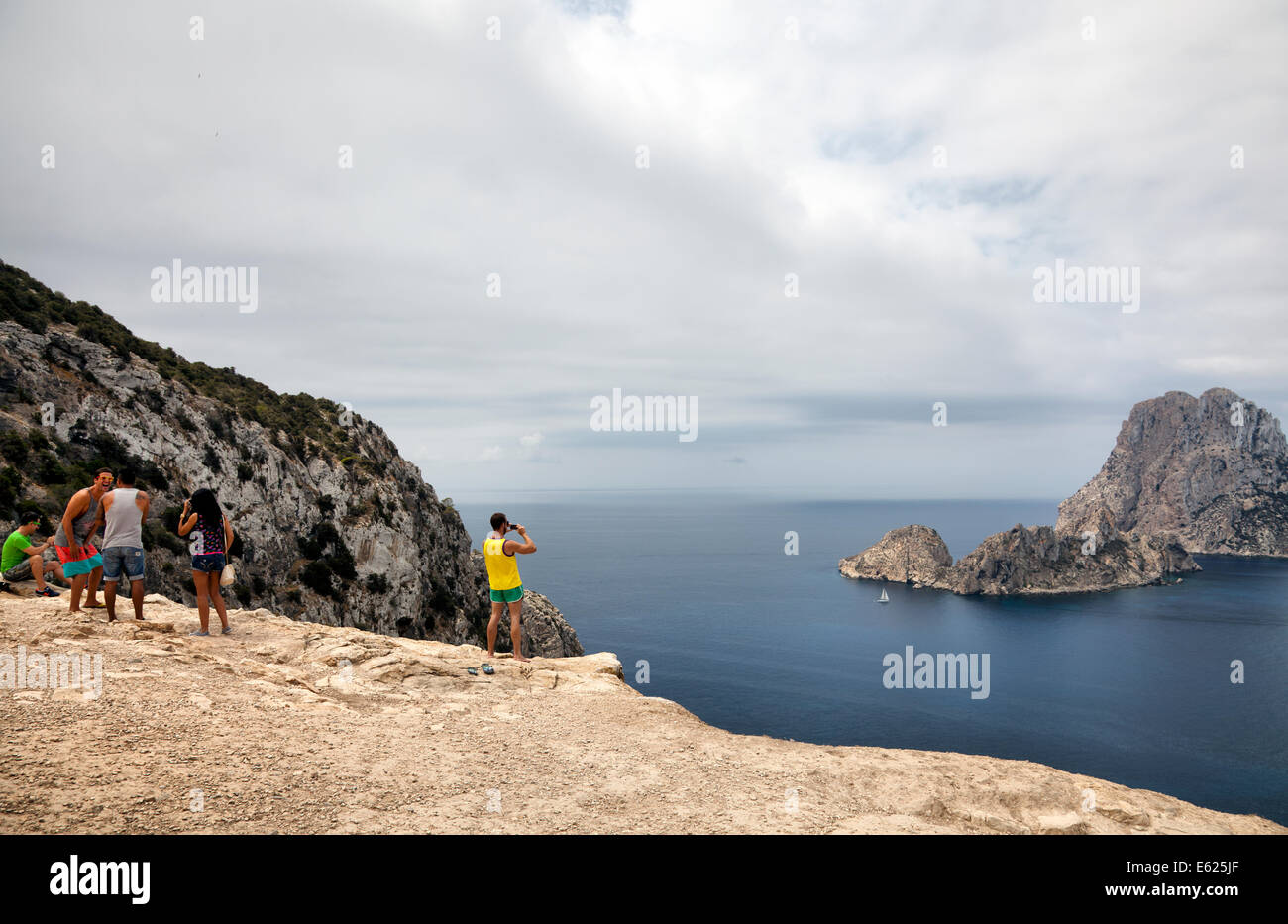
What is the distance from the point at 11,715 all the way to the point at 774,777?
29.7ft

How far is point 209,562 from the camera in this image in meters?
12.0

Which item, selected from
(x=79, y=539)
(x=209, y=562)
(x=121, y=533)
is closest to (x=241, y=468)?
(x=79, y=539)

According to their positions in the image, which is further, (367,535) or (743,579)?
A: (743,579)

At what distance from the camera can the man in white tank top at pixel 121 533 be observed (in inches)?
456

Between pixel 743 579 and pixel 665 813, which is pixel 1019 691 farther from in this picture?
pixel 665 813

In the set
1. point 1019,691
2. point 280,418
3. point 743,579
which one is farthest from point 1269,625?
point 280,418

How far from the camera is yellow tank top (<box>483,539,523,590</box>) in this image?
12531 mm

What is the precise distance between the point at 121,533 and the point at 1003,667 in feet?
415

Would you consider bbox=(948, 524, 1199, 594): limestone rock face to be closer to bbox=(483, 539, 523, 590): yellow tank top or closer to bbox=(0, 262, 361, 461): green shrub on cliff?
bbox=(0, 262, 361, 461): green shrub on cliff

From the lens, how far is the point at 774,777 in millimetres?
7840

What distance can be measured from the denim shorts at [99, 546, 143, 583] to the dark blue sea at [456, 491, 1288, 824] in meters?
74.0

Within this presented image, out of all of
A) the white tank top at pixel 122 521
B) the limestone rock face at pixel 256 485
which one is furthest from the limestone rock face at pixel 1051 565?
the white tank top at pixel 122 521

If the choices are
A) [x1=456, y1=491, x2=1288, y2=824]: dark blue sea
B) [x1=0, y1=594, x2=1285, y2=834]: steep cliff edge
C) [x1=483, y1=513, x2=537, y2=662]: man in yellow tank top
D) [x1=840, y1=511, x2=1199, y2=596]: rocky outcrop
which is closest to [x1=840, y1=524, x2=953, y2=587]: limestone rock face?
[x1=840, y1=511, x2=1199, y2=596]: rocky outcrop

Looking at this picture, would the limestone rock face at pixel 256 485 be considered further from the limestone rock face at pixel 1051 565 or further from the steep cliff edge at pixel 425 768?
the limestone rock face at pixel 1051 565
